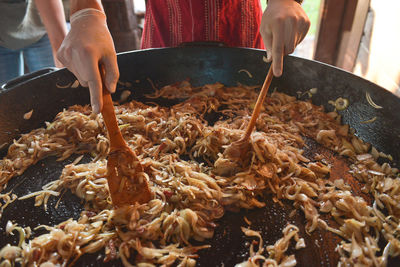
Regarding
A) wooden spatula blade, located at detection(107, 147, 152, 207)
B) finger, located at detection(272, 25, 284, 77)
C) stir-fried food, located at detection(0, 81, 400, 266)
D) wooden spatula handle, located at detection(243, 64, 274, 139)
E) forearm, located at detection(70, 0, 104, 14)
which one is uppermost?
forearm, located at detection(70, 0, 104, 14)

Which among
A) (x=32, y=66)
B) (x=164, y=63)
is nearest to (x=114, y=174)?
(x=164, y=63)

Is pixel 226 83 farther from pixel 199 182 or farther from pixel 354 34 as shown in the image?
pixel 354 34

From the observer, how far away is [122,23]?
16.4 feet

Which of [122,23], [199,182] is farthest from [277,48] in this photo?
[122,23]

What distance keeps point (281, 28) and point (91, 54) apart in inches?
45.4

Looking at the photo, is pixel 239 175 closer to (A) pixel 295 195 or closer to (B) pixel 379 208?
(A) pixel 295 195

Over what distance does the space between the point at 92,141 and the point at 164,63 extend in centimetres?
112

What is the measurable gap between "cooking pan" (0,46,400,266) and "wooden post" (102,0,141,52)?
2.43 metres

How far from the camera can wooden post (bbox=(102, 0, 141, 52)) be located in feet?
15.7

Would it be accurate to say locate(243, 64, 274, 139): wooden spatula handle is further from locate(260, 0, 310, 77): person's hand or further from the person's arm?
the person's arm

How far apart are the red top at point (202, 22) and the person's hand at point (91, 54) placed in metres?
1.26

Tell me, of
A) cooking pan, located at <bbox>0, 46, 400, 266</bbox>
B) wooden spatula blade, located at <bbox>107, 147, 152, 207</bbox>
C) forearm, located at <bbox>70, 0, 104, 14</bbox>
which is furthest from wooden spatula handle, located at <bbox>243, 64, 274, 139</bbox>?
forearm, located at <bbox>70, 0, 104, 14</bbox>

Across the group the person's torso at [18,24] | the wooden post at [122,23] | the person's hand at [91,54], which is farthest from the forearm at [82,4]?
the wooden post at [122,23]

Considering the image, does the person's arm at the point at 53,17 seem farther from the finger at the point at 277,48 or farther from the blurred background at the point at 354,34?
the finger at the point at 277,48
